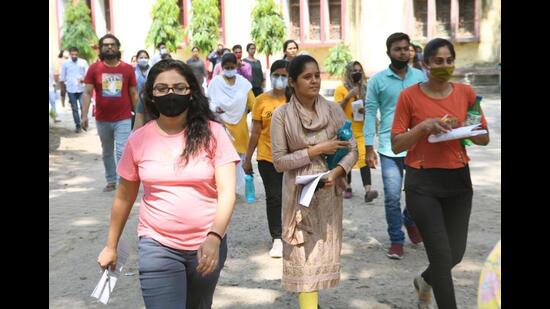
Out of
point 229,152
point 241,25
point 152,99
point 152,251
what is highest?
point 241,25

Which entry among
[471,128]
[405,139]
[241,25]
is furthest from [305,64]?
[241,25]

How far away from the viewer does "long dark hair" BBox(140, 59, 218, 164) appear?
3.56 metres

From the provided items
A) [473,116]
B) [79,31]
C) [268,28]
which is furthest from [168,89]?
[79,31]

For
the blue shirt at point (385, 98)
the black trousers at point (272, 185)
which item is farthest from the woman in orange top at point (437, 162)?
the black trousers at point (272, 185)

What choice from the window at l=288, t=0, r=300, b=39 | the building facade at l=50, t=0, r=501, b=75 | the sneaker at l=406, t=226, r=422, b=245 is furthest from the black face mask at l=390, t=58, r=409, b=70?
the window at l=288, t=0, r=300, b=39

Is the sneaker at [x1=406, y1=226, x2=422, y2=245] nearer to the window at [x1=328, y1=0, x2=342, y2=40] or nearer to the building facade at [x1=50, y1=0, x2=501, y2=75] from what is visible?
the building facade at [x1=50, y1=0, x2=501, y2=75]

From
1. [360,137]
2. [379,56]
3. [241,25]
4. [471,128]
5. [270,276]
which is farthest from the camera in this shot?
[241,25]

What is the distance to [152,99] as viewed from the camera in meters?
3.73

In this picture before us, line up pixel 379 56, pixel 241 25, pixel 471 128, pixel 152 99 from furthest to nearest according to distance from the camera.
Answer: pixel 241 25 < pixel 379 56 < pixel 471 128 < pixel 152 99

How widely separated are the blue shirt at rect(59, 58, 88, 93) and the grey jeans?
14.1 m

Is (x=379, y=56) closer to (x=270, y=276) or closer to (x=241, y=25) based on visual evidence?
(x=241, y=25)

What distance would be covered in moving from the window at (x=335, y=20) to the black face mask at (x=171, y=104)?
25.5 m

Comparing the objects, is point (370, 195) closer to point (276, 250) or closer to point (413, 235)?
point (413, 235)

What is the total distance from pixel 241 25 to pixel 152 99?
26.1m
